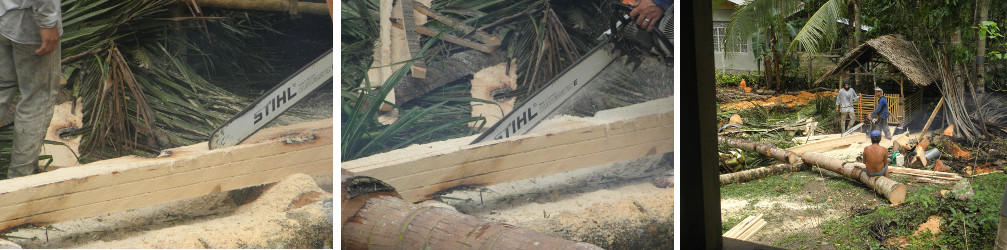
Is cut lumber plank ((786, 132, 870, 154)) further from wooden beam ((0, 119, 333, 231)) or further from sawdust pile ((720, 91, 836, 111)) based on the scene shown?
wooden beam ((0, 119, 333, 231))

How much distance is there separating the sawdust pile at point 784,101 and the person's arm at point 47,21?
12.3ft

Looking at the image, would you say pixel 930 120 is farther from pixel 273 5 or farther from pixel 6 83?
pixel 6 83

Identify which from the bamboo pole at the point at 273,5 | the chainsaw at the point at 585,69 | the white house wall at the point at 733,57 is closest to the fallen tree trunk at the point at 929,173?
the white house wall at the point at 733,57

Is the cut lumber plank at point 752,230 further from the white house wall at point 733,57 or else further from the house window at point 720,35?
the house window at point 720,35

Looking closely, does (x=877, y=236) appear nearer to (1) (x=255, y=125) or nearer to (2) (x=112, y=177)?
(1) (x=255, y=125)

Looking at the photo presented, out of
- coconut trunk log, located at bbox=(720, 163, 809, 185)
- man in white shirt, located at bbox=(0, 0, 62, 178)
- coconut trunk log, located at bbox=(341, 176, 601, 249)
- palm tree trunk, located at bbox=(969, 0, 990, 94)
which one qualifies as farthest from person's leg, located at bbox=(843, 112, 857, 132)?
man in white shirt, located at bbox=(0, 0, 62, 178)

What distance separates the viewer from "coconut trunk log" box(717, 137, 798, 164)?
167 inches

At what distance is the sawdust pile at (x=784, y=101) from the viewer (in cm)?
407

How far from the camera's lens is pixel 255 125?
359cm

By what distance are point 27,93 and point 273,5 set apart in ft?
4.23

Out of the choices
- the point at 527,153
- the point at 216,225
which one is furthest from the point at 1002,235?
the point at 216,225

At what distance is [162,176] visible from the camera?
11.7ft

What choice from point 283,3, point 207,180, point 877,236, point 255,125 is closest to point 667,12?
point 877,236

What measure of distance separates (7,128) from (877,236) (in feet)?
14.9
